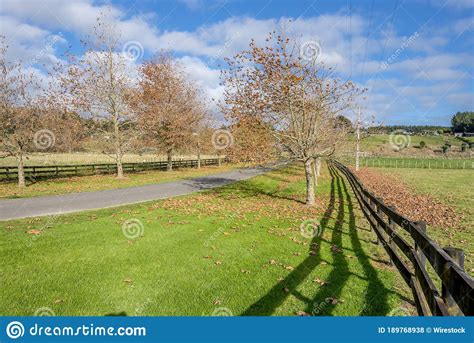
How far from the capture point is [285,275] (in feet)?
23.5

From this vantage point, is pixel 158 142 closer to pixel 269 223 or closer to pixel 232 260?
pixel 269 223

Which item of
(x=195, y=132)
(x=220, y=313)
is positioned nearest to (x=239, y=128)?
(x=220, y=313)

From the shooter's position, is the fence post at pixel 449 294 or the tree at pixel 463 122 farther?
the tree at pixel 463 122

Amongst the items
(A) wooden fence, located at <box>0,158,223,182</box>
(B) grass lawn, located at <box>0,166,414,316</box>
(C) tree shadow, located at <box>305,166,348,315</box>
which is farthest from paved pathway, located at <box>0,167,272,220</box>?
(A) wooden fence, located at <box>0,158,223,182</box>

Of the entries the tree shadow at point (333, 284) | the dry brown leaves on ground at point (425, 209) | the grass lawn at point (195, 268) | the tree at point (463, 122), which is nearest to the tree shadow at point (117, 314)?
the grass lawn at point (195, 268)

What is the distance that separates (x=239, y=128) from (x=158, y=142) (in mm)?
24586

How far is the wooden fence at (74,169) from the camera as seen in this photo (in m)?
27.6

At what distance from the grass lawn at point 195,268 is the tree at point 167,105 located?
25157 millimetres

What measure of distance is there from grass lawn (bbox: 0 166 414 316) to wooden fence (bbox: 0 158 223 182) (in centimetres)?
1800

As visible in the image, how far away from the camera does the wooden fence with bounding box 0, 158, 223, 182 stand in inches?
1085

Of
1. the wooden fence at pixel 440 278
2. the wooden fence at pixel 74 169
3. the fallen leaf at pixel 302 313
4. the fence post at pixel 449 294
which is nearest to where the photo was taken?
the wooden fence at pixel 440 278

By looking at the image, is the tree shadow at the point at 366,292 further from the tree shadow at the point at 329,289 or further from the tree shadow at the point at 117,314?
the tree shadow at the point at 117,314

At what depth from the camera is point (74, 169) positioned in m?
31.9

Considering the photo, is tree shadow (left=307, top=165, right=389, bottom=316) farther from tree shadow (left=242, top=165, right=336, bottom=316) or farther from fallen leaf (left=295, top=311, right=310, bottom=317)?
tree shadow (left=242, top=165, right=336, bottom=316)
